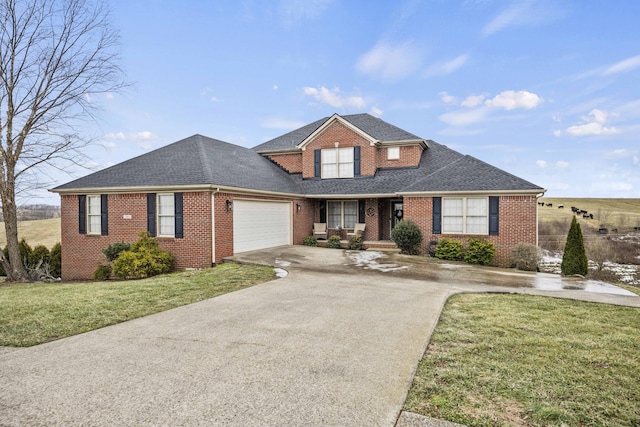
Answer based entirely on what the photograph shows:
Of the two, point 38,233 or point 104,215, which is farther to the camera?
point 38,233

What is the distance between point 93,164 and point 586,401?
732 inches

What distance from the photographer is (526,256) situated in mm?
13688

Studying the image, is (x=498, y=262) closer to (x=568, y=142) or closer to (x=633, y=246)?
(x=568, y=142)

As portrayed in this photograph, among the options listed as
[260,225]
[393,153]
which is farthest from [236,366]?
[393,153]

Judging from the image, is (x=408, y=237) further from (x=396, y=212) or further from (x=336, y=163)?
(x=336, y=163)

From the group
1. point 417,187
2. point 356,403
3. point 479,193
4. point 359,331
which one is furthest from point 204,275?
point 479,193

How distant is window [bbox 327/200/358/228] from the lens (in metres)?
19.3

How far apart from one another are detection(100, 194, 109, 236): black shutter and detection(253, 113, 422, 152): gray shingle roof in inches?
372

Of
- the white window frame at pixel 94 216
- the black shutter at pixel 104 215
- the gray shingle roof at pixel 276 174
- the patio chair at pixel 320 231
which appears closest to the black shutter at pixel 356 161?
the gray shingle roof at pixel 276 174

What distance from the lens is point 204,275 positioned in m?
10.6

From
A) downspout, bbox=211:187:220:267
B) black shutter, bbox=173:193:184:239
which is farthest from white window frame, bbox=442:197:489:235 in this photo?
black shutter, bbox=173:193:184:239

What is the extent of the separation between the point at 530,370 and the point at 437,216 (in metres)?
12.1

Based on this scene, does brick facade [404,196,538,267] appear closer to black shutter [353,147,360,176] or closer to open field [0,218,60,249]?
black shutter [353,147,360,176]

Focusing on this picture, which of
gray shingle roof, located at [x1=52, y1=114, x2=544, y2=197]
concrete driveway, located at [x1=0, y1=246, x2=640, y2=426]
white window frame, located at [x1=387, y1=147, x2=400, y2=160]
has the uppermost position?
white window frame, located at [x1=387, y1=147, x2=400, y2=160]
